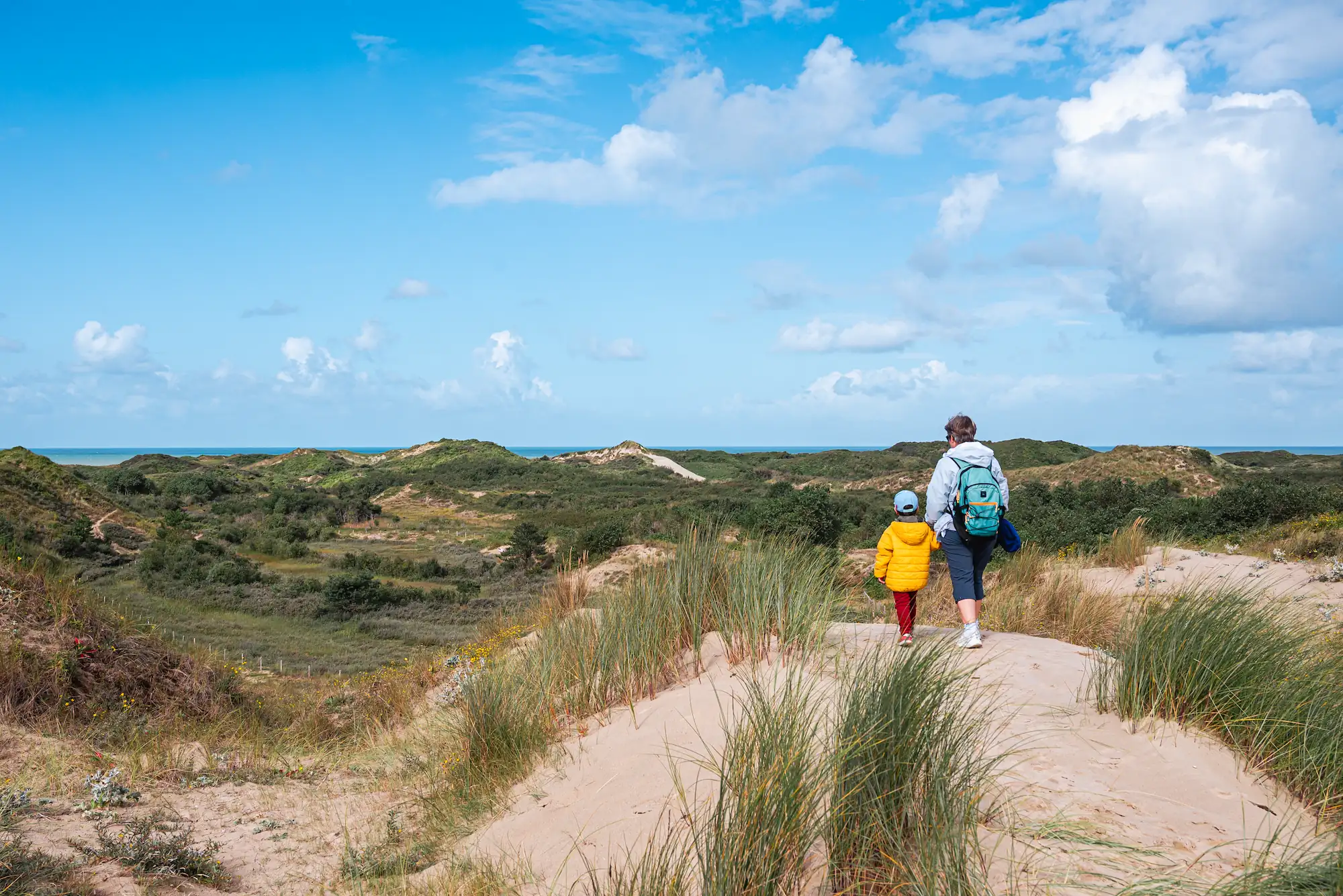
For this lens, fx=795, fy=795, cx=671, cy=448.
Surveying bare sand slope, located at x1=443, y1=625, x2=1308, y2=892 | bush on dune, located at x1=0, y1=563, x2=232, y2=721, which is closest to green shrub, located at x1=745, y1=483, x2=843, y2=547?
bush on dune, located at x1=0, y1=563, x2=232, y2=721

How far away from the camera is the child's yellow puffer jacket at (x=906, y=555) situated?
614 centimetres

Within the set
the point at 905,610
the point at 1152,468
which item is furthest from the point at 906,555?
the point at 1152,468

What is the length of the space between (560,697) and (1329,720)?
4542 mm

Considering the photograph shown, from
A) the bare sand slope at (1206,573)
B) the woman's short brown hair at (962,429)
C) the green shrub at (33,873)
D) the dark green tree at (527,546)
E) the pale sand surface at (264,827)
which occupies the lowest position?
the dark green tree at (527,546)

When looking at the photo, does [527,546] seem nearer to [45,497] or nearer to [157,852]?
[45,497]

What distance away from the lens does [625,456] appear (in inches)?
3243

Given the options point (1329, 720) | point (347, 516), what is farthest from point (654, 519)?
point (1329, 720)

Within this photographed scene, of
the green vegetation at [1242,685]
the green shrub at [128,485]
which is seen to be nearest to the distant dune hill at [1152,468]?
the green vegetation at [1242,685]

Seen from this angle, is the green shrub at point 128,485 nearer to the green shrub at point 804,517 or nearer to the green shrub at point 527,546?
the green shrub at point 527,546

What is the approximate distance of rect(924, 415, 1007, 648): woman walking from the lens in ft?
19.5

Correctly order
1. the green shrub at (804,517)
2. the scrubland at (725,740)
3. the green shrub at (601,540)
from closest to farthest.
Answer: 1. the scrubland at (725,740)
2. the green shrub at (804,517)
3. the green shrub at (601,540)

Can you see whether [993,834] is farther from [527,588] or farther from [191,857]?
[527,588]

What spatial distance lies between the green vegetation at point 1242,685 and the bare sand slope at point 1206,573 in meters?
4.97

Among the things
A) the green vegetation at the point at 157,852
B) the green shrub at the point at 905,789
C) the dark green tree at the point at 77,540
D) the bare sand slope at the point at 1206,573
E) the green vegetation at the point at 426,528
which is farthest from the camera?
the dark green tree at the point at 77,540
